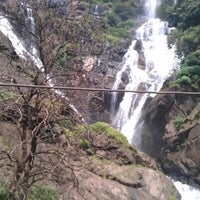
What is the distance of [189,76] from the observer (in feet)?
87.6

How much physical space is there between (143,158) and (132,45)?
2097 cm

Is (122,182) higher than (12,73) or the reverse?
the reverse

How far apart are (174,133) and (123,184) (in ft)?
35.6

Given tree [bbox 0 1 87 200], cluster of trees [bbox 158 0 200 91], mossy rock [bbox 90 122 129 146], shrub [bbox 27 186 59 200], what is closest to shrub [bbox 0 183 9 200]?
tree [bbox 0 1 87 200]

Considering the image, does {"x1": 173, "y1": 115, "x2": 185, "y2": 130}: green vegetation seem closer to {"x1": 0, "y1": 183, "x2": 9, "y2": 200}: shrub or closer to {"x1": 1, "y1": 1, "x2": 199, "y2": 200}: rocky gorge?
{"x1": 1, "y1": 1, "x2": 199, "y2": 200}: rocky gorge

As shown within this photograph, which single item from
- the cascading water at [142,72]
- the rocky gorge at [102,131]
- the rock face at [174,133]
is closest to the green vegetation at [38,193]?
the rocky gorge at [102,131]

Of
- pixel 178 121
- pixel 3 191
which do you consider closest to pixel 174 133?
pixel 178 121

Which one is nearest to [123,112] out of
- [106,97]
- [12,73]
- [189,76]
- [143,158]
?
[106,97]

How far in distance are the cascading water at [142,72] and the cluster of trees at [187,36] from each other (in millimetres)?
949

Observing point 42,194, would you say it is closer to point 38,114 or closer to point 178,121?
point 38,114

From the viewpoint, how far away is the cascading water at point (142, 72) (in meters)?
27.7

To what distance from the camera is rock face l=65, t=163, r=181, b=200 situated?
13.3m

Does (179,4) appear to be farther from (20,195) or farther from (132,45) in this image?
(20,195)

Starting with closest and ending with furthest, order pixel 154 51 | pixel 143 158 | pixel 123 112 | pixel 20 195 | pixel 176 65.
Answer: pixel 20 195 → pixel 143 158 → pixel 123 112 → pixel 176 65 → pixel 154 51
